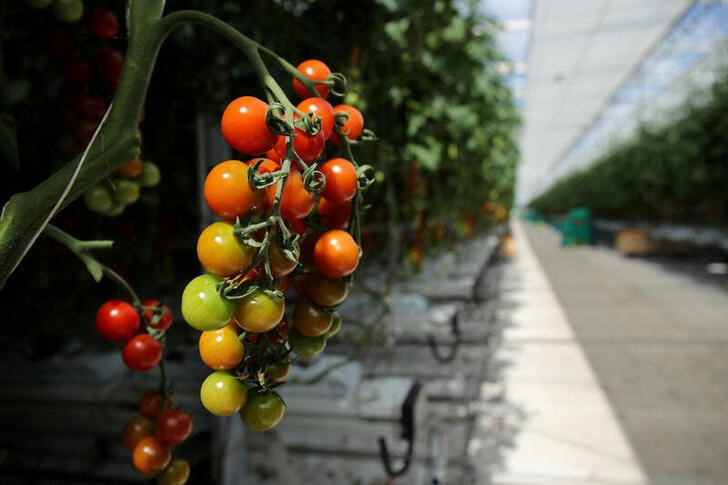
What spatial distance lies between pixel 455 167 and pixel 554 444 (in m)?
1.55

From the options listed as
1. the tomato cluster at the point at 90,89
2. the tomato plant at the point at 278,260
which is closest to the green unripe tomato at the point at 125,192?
the tomato cluster at the point at 90,89

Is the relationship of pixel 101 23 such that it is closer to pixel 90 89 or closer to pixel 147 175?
pixel 90 89

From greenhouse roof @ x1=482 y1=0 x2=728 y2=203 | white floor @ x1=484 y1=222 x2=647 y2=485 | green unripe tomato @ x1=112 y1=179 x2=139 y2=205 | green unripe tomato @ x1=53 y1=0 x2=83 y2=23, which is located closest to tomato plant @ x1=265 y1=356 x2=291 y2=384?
green unripe tomato @ x1=112 y1=179 x2=139 y2=205

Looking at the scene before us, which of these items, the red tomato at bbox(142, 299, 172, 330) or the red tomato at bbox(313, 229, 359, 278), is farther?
the red tomato at bbox(142, 299, 172, 330)

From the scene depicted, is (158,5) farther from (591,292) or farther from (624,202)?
(624,202)

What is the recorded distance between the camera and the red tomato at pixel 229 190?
0.94ft

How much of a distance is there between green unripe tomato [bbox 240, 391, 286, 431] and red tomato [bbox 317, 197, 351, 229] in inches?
4.8

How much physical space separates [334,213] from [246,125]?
101 millimetres

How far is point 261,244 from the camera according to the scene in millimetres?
282

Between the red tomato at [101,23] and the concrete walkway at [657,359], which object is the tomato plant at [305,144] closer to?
the red tomato at [101,23]

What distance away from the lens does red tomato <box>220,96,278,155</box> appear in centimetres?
29

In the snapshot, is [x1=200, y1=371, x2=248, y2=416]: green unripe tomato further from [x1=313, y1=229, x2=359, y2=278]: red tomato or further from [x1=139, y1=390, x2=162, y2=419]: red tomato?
[x1=139, y1=390, x2=162, y2=419]: red tomato

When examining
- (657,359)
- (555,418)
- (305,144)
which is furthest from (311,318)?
(657,359)

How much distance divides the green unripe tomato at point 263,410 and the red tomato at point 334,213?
122mm
